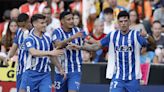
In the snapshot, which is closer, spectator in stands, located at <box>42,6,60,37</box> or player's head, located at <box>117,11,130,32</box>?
player's head, located at <box>117,11,130,32</box>

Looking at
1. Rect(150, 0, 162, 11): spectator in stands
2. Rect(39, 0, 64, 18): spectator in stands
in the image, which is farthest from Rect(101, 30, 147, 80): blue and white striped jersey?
Rect(39, 0, 64, 18): spectator in stands

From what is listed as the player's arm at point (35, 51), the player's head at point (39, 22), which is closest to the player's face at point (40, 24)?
the player's head at point (39, 22)

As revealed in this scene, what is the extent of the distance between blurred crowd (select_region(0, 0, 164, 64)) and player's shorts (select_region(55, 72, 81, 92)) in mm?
2058

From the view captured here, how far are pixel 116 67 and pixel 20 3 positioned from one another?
8725 millimetres

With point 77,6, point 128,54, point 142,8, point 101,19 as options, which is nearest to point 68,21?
point 128,54

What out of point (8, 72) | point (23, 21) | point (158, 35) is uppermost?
point (23, 21)

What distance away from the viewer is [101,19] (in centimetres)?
1678

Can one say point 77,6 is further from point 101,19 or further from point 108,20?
point 108,20

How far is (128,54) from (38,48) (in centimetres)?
166

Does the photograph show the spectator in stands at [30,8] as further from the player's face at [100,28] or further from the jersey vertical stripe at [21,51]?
the jersey vertical stripe at [21,51]

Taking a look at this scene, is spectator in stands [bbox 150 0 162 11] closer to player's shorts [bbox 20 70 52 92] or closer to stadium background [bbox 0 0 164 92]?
stadium background [bbox 0 0 164 92]

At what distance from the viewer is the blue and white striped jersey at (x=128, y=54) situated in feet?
39.7

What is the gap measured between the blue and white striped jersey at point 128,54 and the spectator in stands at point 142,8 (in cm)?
532

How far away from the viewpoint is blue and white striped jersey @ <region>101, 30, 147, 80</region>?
477 inches
